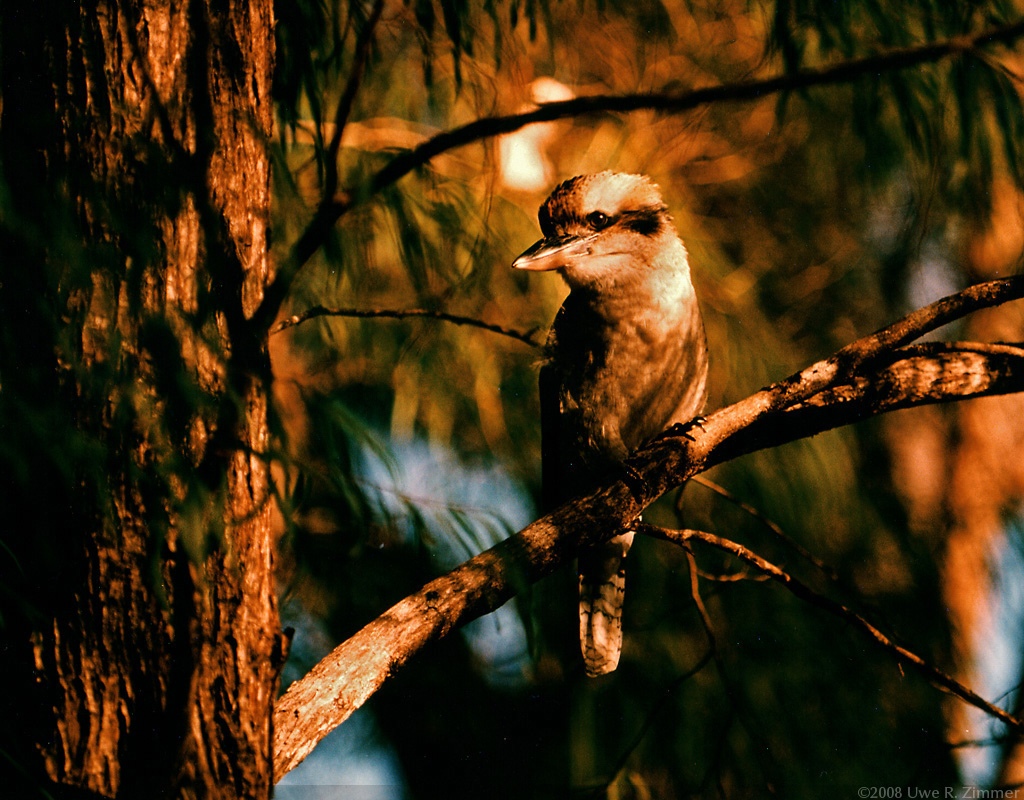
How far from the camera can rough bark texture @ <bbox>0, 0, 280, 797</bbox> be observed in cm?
46

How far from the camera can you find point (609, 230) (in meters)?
0.97

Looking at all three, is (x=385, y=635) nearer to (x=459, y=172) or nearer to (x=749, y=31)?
(x=459, y=172)

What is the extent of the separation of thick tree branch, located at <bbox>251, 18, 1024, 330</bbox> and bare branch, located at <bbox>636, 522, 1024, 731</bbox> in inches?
16.8

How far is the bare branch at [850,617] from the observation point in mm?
690

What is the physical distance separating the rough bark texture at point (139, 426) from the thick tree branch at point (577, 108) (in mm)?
63

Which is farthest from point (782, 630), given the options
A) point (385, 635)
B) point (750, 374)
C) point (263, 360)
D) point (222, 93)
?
point (222, 93)

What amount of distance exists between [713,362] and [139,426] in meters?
0.89

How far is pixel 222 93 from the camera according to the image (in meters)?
0.50

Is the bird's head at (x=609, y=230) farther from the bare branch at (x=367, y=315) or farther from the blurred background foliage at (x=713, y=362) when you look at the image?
the bare branch at (x=367, y=315)

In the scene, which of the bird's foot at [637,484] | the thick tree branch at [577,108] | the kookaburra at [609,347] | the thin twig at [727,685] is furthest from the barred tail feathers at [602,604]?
the thick tree branch at [577,108]

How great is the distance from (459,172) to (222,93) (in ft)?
1.23

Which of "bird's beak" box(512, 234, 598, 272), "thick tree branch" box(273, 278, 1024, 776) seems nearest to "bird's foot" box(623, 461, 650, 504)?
"thick tree branch" box(273, 278, 1024, 776)

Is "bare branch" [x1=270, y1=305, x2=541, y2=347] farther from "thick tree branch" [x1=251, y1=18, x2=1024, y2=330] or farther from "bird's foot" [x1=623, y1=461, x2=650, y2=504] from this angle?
"bird's foot" [x1=623, y1=461, x2=650, y2=504]

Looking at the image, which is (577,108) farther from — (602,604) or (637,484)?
(602,604)
